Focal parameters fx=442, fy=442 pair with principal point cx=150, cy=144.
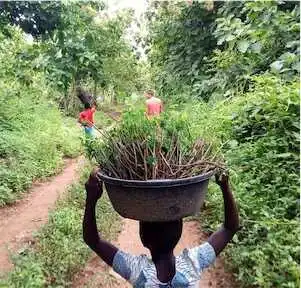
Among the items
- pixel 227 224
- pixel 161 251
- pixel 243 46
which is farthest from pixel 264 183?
pixel 161 251

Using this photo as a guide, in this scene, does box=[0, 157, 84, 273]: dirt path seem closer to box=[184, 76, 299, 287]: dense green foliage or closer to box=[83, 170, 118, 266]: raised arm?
box=[184, 76, 299, 287]: dense green foliage

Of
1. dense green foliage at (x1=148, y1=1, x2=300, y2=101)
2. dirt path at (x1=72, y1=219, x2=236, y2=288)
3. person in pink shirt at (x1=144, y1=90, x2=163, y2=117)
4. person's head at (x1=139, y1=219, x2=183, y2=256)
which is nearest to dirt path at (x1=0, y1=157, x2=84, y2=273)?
dirt path at (x1=72, y1=219, x2=236, y2=288)

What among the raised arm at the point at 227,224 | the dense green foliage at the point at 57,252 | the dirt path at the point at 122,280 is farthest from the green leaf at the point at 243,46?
the raised arm at the point at 227,224

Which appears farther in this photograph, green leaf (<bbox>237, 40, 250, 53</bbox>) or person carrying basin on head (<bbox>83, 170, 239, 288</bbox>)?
green leaf (<bbox>237, 40, 250, 53</bbox>)

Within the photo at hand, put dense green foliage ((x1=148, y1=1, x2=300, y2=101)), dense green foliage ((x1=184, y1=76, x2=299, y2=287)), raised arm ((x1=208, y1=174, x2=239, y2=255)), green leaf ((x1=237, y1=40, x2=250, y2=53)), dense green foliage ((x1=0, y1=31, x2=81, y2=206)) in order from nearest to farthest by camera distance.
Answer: raised arm ((x1=208, y1=174, x2=239, y2=255))
dense green foliage ((x1=184, y1=76, x2=299, y2=287))
dense green foliage ((x1=148, y1=1, x2=300, y2=101))
green leaf ((x1=237, y1=40, x2=250, y2=53))
dense green foliage ((x1=0, y1=31, x2=81, y2=206))

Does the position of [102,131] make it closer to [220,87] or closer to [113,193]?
[113,193]

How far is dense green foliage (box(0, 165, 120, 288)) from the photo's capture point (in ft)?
10.8

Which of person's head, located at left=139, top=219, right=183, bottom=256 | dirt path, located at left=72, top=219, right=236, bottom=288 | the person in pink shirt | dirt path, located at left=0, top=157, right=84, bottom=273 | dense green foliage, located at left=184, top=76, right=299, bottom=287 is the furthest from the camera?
dirt path, located at left=0, top=157, right=84, bottom=273

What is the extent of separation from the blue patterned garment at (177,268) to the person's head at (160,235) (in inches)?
4.1

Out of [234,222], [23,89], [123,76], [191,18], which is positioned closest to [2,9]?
[234,222]

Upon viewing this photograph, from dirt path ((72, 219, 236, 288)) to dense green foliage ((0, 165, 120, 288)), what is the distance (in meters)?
0.09

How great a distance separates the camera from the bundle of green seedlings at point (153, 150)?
1.68 metres

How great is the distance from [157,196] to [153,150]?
184 mm

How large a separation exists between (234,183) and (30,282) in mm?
1952
